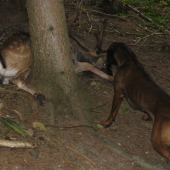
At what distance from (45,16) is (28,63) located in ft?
4.37

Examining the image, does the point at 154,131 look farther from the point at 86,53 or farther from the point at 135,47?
the point at 135,47

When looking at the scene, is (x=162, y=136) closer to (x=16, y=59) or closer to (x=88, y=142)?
(x=88, y=142)

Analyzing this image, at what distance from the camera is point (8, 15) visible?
7.71 metres

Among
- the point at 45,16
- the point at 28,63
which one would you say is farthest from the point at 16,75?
the point at 45,16

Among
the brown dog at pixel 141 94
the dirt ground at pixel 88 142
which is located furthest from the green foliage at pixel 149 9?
the brown dog at pixel 141 94

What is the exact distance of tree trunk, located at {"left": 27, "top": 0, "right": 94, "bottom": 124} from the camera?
4.17 m

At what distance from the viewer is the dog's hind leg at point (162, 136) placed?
3.49 metres

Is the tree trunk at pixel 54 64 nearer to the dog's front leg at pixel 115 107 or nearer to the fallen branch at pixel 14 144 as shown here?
the dog's front leg at pixel 115 107

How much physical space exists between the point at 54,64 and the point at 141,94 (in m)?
1.48

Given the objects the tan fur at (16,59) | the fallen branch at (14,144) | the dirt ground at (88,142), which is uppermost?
the tan fur at (16,59)

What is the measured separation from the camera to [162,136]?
352 cm

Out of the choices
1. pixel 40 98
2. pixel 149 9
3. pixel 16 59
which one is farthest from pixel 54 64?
pixel 149 9

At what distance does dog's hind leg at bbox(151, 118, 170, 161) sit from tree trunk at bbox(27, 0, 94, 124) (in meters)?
1.34

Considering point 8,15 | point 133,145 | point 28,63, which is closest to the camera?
point 133,145
